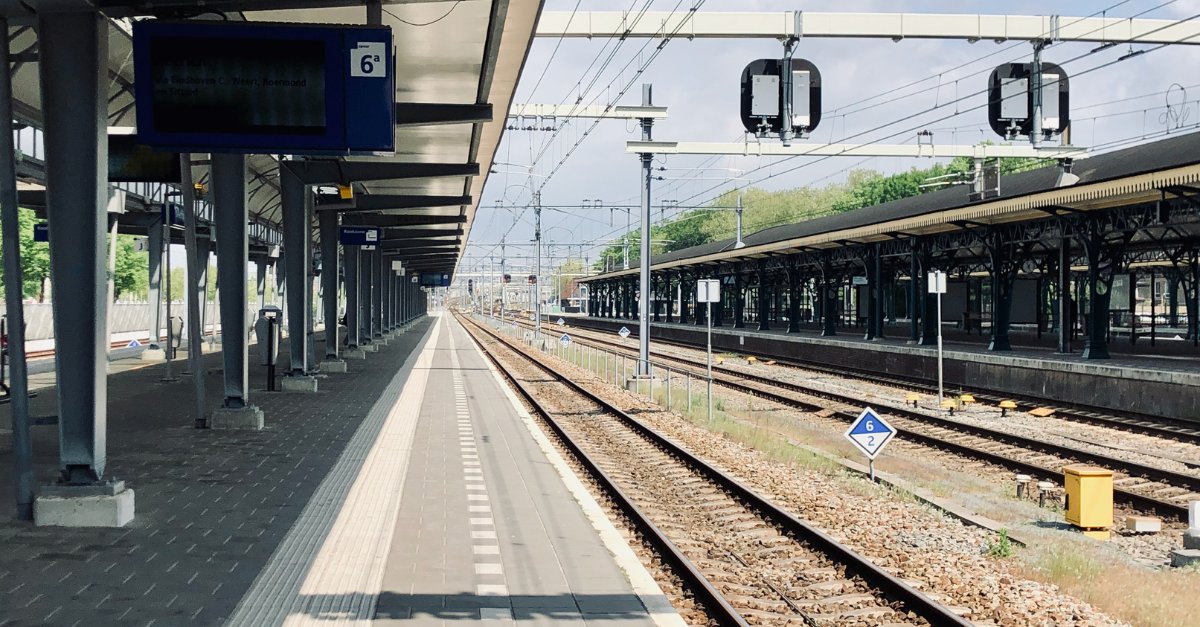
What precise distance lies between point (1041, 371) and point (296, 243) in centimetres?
1770

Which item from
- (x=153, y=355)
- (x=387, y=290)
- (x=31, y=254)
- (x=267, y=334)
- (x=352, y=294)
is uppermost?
(x=31, y=254)

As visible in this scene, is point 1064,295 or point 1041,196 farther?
point 1064,295

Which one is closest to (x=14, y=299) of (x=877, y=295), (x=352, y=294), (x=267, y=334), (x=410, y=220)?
(x=267, y=334)

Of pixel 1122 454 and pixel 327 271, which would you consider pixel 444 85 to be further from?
pixel 327 271

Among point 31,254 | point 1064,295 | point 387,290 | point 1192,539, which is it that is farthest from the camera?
point 31,254

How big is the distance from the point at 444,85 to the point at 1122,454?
12131 millimetres

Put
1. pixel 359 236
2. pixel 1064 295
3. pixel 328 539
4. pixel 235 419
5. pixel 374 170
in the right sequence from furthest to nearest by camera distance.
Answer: pixel 359 236, pixel 1064 295, pixel 374 170, pixel 235 419, pixel 328 539

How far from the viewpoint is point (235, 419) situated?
17.6 m

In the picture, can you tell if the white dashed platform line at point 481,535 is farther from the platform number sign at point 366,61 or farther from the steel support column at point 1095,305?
the steel support column at point 1095,305

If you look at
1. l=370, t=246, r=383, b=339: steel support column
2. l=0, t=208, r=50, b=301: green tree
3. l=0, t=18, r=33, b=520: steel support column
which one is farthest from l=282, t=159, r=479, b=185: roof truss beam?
l=0, t=208, r=50, b=301: green tree

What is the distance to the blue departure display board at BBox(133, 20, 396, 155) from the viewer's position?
10.2 metres

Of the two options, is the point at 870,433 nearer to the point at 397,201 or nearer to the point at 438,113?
the point at 438,113

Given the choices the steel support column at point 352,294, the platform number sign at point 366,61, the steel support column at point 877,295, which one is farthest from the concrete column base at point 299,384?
the steel support column at point 877,295

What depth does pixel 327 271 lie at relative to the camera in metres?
31.0
